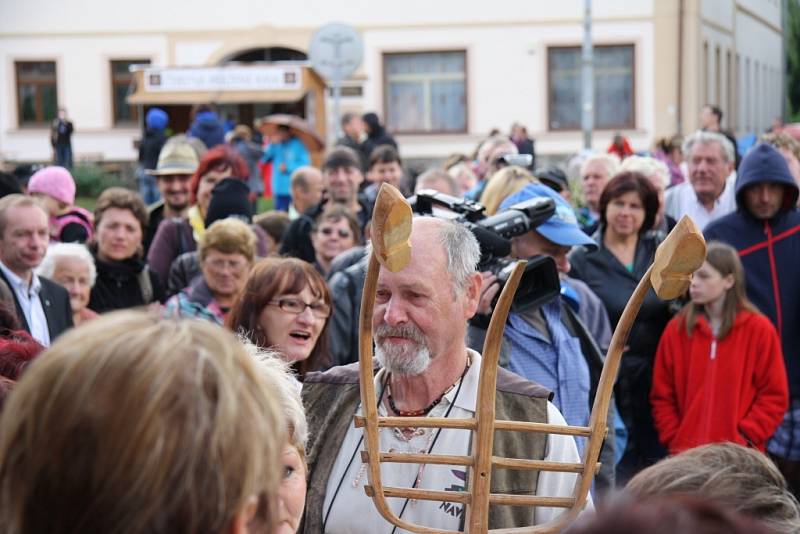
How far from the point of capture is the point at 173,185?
7.74 m

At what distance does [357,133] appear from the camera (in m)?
13.3

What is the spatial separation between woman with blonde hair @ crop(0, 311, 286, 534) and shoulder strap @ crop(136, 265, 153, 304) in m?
4.83

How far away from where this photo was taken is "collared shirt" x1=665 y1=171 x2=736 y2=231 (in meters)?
6.96

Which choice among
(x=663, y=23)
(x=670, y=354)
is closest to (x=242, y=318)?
(x=670, y=354)

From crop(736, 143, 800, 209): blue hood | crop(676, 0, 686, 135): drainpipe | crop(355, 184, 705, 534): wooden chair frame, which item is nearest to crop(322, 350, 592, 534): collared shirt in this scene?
crop(355, 184, 705, 534): wooden chair frame

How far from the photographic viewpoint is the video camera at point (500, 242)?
3369 mm

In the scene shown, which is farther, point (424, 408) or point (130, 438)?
point (424, 408)

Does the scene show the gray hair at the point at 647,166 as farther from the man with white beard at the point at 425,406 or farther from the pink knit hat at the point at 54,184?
the man with white beard at the point at 425,406

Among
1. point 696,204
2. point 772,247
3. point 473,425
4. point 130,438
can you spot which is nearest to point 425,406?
→ point 473,425

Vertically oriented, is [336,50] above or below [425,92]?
below

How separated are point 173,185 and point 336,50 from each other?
3.12 metres

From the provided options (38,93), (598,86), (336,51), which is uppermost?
(38,93)

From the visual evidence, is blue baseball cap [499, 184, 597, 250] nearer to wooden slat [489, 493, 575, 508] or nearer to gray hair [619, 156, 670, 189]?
wooden slat [489, 493, 575, 508]

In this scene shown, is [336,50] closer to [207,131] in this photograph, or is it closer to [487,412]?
[207,131]
